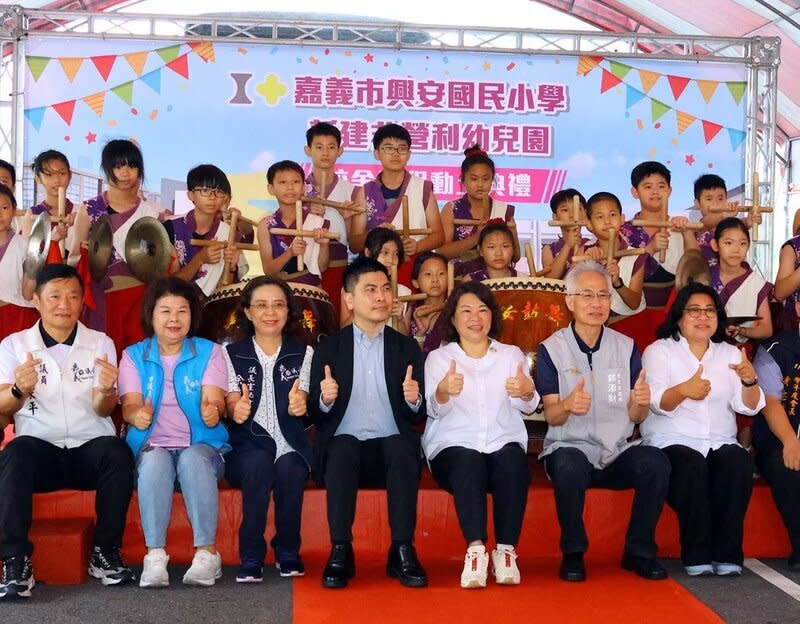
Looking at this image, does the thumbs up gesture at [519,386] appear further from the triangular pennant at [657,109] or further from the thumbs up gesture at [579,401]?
the triangular pennant at [657,109]

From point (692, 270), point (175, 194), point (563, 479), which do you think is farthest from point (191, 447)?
point (175, 194)

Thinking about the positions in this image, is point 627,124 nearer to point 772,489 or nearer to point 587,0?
point 587,0

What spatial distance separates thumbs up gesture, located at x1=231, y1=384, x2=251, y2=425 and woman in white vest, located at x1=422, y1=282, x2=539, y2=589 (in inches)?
21.5

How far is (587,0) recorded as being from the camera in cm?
839

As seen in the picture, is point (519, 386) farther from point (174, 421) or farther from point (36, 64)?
point (36, 64)

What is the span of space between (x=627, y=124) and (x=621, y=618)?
13.2ft

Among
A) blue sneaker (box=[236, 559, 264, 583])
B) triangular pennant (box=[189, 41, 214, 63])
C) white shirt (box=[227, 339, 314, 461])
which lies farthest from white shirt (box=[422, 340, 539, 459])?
triangular pennant (box=[189, 41, 214, 63])

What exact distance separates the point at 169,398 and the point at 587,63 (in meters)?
3.85

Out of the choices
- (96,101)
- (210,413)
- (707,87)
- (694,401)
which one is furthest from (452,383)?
(707,87)

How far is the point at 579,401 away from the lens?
2.93 meters

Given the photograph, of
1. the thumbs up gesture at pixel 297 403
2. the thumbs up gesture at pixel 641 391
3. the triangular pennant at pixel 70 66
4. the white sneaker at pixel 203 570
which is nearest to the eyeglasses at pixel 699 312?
the thumbs up gesture at pixel 641 391

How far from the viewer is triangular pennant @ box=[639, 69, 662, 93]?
6051mm

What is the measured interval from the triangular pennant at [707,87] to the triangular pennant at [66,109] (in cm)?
362

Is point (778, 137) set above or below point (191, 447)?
above
